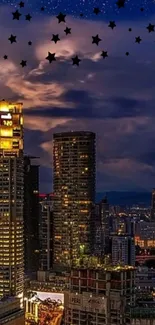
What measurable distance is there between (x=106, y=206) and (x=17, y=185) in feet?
38.3

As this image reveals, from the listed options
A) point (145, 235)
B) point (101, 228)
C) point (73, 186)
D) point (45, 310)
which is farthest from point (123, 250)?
point (45, 310)

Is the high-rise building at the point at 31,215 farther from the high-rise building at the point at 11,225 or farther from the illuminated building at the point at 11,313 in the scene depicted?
the illuminated building at the point at 11,313

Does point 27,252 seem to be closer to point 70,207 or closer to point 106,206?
point 70,207

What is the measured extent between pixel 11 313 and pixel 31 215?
1146 cm

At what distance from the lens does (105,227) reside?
26.4m

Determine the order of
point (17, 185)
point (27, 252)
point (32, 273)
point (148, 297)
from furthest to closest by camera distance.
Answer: point (27, 252), point (32, 273), point (17, 185), point (148, 297)

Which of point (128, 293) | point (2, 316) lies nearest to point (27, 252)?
point (2, 316)

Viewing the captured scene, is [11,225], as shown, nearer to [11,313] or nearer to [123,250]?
[11,313]

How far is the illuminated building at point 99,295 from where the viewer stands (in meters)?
10.1

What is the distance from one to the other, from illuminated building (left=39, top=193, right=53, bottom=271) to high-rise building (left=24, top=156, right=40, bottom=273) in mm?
176

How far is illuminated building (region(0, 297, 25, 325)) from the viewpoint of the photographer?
37.6ft

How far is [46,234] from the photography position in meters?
23.1

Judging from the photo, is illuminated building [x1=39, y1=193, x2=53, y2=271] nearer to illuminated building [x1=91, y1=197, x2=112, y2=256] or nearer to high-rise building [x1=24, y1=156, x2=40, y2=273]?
high-rise building [x1=24, y1=156, x2=40, y2=273]

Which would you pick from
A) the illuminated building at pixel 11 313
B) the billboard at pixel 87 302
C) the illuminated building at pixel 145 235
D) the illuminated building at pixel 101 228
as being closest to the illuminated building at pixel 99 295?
the billboard at pixel 87 302
